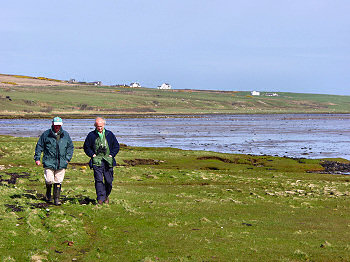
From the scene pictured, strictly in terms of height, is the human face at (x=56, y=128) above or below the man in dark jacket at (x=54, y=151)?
above

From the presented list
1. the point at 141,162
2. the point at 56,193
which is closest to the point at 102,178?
the point at 56,193

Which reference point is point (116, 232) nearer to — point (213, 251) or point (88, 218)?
point (88, 218)

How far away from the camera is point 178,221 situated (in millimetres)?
14852

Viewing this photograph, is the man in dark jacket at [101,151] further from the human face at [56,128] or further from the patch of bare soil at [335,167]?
the patch of bare soil at [335,167]

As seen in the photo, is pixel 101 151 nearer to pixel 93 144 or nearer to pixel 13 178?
pixel 93 144

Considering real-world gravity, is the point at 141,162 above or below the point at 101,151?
below

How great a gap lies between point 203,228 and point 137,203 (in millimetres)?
4623

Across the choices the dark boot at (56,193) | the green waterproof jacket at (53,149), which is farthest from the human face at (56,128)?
the dark boot at (56,193)

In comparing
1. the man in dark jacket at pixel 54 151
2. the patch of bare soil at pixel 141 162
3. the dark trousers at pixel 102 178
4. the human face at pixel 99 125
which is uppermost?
the human face at pixel 99 125

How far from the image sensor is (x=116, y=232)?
13.5m

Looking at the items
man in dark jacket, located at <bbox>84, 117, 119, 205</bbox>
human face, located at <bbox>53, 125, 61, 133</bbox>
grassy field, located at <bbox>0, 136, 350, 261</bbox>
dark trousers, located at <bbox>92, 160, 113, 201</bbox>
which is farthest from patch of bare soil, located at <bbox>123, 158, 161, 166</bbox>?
human face, located at <bbox>53, 125, 61, 133</bbox>

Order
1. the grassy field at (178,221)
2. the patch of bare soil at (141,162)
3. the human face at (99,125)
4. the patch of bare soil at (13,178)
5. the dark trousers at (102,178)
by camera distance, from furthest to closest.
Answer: the patch of bare soil at (141,162) < the patch of bare soil at (13,178) < the dark trousers at (102,178) < the human face at (99,125) < the grassy field at (178,221)

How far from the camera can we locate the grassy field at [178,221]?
11.5 m

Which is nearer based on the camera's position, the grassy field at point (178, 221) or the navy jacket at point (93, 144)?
the grassy field at point (178, 221)
